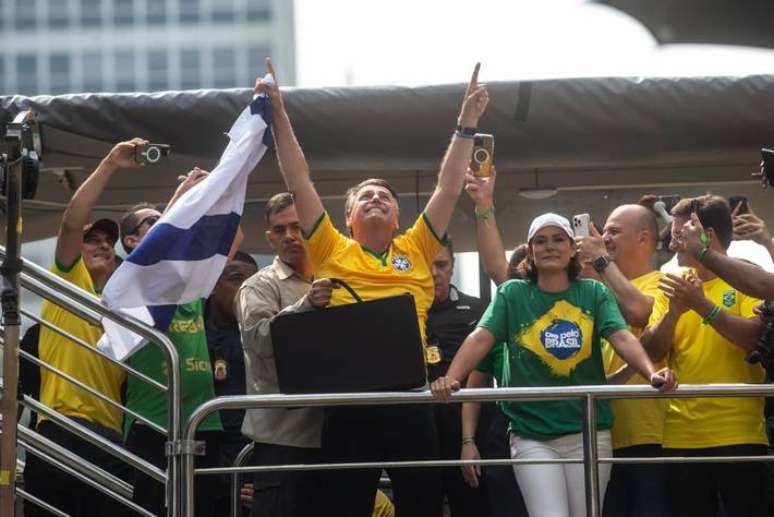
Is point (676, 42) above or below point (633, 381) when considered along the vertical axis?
above

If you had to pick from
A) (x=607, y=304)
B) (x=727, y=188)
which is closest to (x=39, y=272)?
(x=607, y=304)

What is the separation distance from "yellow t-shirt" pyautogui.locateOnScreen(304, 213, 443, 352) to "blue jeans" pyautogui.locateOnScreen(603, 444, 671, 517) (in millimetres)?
1198

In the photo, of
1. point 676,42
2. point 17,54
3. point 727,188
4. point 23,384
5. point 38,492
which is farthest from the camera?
point 17,54

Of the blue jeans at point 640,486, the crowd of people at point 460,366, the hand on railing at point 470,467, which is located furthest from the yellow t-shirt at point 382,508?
the blue jeans at point 640,486

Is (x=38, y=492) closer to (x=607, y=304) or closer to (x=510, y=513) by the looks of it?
(x=510, y=513)

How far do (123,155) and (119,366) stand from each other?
1.08 meters

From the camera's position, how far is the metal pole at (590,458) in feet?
20.9

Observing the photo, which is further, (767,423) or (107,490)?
(767,423)

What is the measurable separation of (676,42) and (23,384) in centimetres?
517

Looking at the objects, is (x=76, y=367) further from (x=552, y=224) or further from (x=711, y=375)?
(x=711, y=375)

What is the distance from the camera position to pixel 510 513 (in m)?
7.55

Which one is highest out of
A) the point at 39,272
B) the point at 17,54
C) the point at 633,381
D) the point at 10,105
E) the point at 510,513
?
the point at 17,54

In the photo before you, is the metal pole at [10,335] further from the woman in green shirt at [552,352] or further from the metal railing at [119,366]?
the woman in green shirt at [552,352]

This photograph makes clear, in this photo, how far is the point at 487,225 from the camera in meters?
7.52
